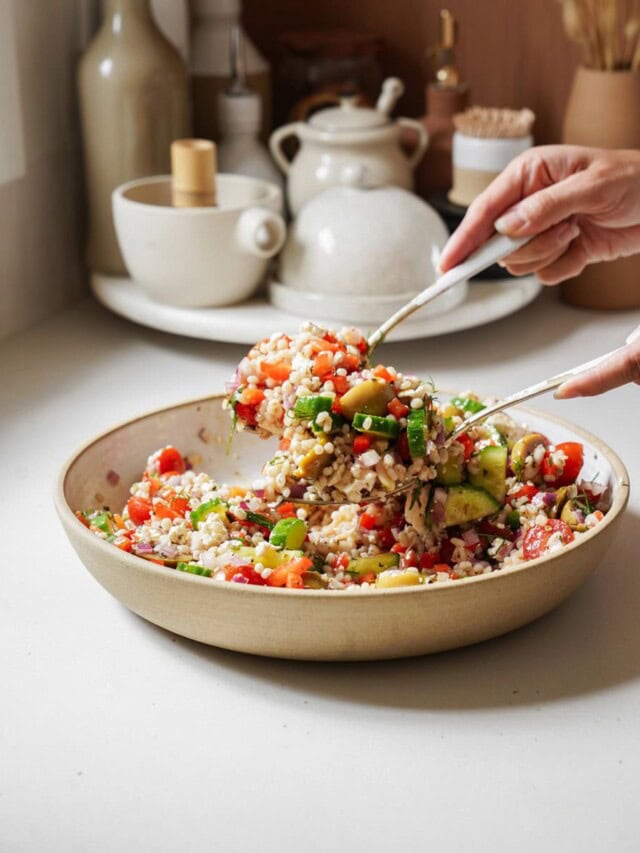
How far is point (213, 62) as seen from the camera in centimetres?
204

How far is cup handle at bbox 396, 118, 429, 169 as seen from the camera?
1907 mm

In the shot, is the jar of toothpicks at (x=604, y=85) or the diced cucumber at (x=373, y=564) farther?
the jar of toothpicks at (x=604, y=85)

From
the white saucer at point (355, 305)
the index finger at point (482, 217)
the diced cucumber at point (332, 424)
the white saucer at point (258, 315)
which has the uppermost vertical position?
the index finger at point (482, 217)

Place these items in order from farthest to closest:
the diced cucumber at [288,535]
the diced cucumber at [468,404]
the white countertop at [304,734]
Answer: the diced cucumber at [468,404]
the diced cucumber at [288,535]
the white countertop at [304,734]

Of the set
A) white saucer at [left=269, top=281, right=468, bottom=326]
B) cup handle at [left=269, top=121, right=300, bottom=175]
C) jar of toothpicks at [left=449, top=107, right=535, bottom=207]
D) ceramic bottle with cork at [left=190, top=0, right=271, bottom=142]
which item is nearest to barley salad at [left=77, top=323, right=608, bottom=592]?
white saucer at [left=269, top=281, right=468, bottom=326]

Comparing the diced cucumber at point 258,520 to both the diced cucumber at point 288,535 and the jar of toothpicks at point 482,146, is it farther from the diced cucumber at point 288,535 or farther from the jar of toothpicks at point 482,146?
the jar of toothpicks at point 482,146

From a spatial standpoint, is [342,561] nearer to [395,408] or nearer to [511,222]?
[395,408]

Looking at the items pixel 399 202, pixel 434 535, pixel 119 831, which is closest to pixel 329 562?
pixel 434 535

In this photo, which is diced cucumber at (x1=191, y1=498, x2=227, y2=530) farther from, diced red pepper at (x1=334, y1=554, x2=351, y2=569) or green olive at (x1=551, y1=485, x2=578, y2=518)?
green olive at (x1=551, y1=485, x2=578, y2=518)

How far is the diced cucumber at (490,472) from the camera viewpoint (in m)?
1.10

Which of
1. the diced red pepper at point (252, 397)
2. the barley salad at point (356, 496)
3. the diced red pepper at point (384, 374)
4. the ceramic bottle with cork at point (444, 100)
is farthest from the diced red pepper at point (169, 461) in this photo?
the ceramic bottle with cork at point (444, 100)

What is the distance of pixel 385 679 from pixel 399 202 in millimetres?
878

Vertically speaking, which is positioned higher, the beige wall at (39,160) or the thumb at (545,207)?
the thumb at (545,207)

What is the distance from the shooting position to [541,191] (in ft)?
3.97
